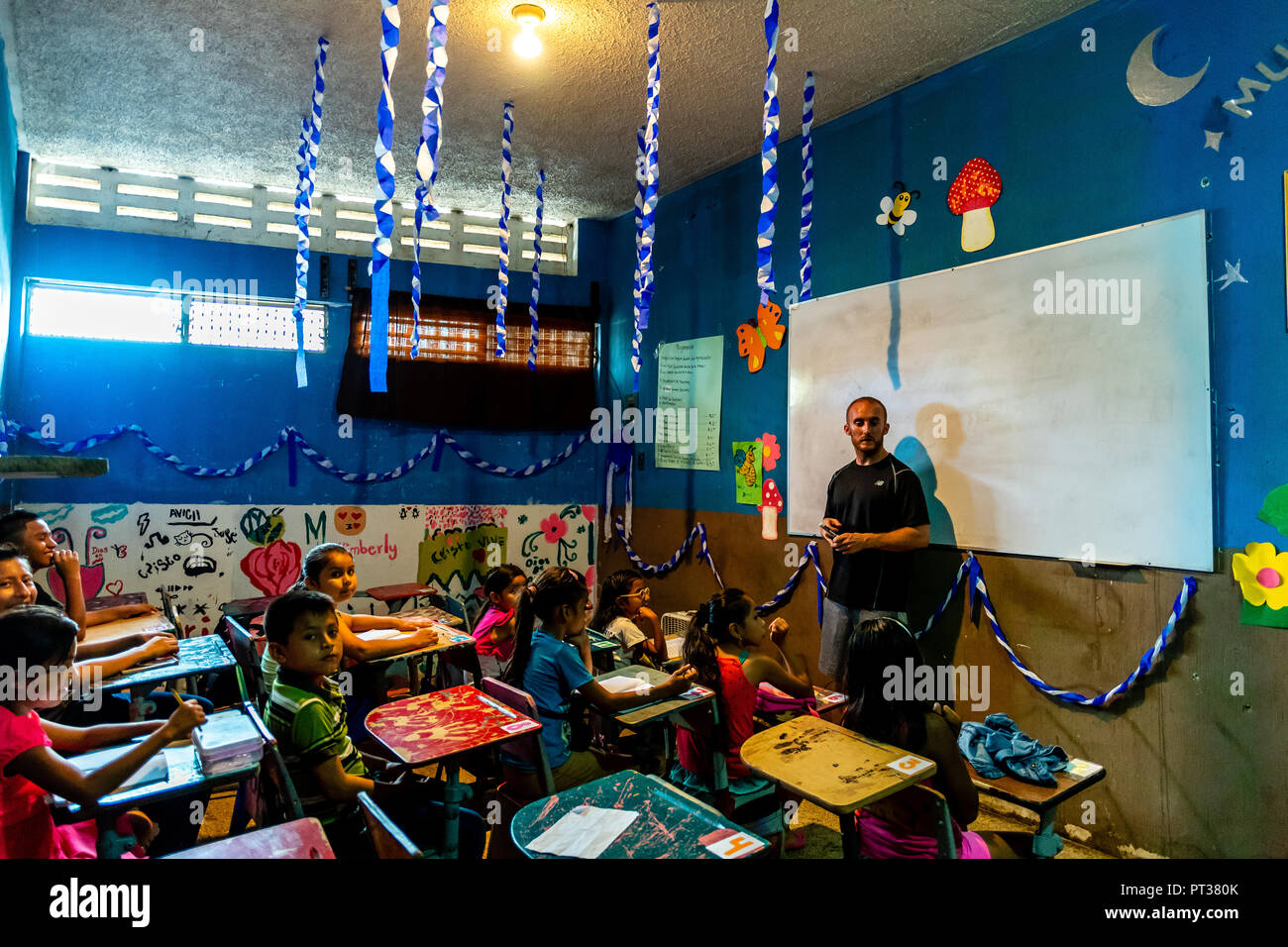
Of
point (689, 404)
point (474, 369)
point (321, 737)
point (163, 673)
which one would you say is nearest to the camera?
point (321, 737)

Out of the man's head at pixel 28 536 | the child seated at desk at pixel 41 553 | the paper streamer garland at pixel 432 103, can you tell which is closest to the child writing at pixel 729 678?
the paper streamer garland at pixel 432 103

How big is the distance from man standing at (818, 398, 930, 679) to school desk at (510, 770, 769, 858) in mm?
1896

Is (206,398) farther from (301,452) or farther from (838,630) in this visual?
(838,630)

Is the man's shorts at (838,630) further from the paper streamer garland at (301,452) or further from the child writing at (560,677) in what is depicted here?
the paper streamer garland at (301,452)

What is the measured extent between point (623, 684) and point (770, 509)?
2252mm

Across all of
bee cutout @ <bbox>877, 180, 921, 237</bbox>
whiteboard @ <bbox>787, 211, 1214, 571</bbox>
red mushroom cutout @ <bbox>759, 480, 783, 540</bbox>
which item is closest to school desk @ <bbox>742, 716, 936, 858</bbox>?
whiteboard @ <bbox>787, 211, 1214, 571</bbox>

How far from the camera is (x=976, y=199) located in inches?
129

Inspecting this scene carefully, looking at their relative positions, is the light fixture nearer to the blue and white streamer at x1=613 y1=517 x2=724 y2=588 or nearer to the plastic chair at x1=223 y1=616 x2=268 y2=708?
the plastic chair at x1=223 y1=616 x2=268 y2=708

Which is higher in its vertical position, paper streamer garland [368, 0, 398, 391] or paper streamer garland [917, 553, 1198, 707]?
paper streamer garland [368, 0, 398, 391]

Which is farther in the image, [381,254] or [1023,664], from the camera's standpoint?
[1023,664]

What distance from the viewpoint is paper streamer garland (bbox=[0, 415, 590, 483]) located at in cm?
456

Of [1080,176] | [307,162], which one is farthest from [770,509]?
[307,162]

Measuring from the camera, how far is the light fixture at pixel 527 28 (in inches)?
118

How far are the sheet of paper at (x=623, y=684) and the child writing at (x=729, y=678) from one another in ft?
0.63
